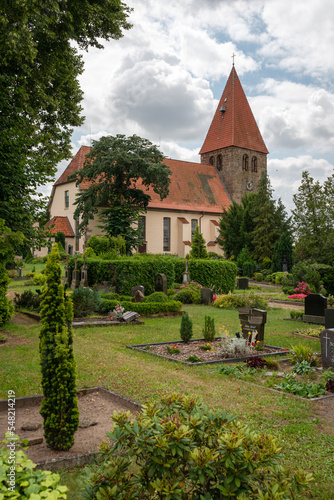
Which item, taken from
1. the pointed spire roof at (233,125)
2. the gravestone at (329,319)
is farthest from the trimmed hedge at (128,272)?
the pointed spire roof at (233,125)

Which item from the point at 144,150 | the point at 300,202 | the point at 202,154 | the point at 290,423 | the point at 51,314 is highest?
the point at 202,154

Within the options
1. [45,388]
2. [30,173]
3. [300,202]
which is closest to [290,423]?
[45,388]

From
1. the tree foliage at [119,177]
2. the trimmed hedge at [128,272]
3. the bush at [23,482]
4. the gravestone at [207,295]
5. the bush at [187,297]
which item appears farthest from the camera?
the tree foliage at [119,177]

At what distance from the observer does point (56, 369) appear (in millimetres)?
3938

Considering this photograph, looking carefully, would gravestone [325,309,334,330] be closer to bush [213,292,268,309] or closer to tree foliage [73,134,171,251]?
bush [213,292,268,309]

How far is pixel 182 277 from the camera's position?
931 inches

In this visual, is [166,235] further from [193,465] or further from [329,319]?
[193,465]

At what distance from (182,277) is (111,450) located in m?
20.9

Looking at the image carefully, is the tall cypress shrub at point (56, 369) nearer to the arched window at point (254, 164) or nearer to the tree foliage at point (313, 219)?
the tree foliage at point (313, 219)

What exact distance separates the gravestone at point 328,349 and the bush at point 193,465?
556cm

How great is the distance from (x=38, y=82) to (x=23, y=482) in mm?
12317

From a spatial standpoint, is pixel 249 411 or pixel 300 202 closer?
pixel 249 411

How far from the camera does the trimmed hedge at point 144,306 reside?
14.2 metres

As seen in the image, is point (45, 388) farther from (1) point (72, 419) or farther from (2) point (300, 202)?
(2) point (300, 202)
